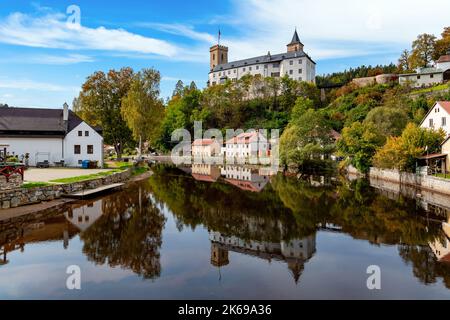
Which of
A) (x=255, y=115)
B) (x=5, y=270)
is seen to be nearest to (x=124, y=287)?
(x=5, y=270)

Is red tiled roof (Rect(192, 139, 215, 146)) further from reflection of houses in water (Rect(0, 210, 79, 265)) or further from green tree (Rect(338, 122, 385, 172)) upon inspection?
reflection of houses in water (Rect(0, 210, 79, 265))

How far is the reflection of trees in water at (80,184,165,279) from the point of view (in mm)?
11359

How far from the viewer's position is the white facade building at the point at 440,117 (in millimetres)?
35156

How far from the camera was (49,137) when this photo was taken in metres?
35.2

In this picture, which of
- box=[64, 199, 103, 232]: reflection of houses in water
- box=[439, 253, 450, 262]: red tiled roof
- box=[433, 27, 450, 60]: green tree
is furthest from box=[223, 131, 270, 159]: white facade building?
box=[439, 253, 450, 262]: red tiled roof

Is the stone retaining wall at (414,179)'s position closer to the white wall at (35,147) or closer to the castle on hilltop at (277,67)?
the white wall at (35,147)

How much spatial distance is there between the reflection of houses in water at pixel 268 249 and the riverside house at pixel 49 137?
25.9m

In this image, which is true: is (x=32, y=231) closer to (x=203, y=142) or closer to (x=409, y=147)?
(x=409, y=147)

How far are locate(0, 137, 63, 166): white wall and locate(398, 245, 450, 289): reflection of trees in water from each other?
32.0 metres

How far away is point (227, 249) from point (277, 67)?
90001mm

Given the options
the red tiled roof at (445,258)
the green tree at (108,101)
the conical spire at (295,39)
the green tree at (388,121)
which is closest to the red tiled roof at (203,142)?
the green tree at (108,101)

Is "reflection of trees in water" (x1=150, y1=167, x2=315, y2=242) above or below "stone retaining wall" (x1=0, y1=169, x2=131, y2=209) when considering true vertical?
below

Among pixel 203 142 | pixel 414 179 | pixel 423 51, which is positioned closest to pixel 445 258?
pixel 414 179
